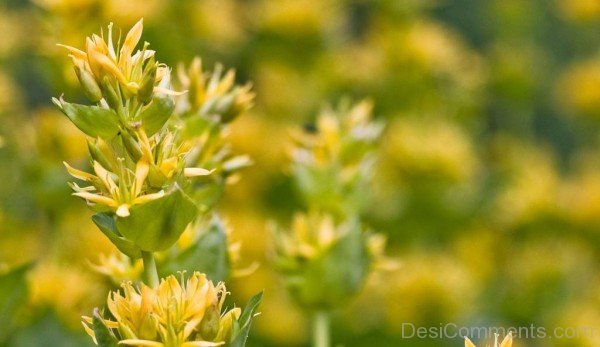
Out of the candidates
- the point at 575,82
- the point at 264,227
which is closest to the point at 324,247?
the point at 264,227

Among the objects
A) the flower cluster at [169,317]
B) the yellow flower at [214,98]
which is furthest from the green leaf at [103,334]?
the yellow flower at [214,98]

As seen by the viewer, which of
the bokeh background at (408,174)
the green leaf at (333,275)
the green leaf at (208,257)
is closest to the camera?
the green leaf at (208,257)

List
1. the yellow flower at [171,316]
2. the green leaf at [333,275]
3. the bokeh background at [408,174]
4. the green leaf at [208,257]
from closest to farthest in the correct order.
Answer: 1. the yellow flower at [171,316]
2. the green leaf at [208,257]
3. the green leaf at [333,275]
4. the bokeh background at [408,174]

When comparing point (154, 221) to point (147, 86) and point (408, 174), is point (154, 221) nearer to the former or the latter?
point (147, 86)

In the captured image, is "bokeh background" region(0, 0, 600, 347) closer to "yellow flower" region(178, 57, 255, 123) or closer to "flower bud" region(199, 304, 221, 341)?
"yellow flower" region(178, 57, 255, 123)

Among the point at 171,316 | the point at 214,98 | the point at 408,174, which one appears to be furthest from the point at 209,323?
the point at 408,174

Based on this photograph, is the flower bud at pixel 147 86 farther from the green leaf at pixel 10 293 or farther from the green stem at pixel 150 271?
the green leaf at pixel 10 293

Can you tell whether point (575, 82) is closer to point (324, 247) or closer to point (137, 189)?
point (324, 247)
